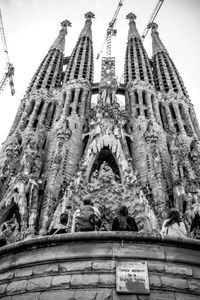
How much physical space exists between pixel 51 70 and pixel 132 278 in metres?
27.4

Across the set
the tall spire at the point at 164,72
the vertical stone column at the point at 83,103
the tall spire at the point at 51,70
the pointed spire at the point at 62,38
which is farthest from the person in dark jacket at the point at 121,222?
the pointed spire at the point at 62,38

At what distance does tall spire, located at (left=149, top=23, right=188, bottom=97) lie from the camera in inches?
1064

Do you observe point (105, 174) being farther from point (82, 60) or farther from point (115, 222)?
point (82, 60)

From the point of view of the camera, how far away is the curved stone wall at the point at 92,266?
198 inches

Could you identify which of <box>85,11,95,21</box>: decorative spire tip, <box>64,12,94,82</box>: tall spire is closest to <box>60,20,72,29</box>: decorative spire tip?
<box>85,11,95,21</box>: decorative spire tip

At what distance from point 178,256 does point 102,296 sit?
1799 millimetres

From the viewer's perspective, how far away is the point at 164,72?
29.5m

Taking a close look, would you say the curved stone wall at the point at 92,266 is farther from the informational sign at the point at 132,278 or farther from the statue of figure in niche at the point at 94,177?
the statue of figure in niche at the point at 94,177

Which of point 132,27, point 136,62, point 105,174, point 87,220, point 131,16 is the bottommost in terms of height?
point 87,220

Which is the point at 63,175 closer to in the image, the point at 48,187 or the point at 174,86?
the point at 48,187

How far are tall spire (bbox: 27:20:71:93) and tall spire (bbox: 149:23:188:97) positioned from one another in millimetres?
10769

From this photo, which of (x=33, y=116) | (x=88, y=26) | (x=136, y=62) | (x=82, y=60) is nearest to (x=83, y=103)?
(x=33, y=116)

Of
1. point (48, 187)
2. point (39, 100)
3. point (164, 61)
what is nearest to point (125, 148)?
point (48, 187)

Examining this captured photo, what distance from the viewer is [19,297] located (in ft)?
17.0
